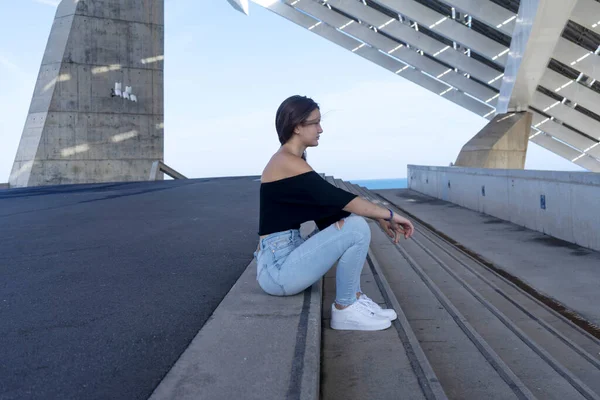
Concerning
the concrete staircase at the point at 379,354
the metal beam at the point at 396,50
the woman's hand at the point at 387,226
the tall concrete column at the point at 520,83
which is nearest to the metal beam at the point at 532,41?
the tall concrete column at the point at 520,83

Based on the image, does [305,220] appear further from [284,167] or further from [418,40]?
[418,40]

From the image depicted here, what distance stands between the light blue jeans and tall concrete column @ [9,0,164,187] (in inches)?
809

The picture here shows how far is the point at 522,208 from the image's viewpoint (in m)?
10.1

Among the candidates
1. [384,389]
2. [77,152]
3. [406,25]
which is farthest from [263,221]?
[406,25]

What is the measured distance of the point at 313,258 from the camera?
118 inches

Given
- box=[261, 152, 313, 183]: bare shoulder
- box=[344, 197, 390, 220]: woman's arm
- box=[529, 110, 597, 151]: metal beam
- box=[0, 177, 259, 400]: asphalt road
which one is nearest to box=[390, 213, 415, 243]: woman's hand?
box=[344, 197, 390, 220]: woman's arm

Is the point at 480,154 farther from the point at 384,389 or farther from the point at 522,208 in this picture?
the point at 384,389

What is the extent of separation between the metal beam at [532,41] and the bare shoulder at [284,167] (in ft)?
41.8

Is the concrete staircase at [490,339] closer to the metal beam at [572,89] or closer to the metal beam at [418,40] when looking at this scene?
the metal beam at [572,89]

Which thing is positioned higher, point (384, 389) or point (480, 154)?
point (480, 154)

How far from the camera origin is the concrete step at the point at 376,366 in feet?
8.00

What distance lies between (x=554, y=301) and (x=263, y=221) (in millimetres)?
3412

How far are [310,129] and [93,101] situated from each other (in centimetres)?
2096

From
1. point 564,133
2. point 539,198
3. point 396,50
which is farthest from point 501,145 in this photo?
point 539,198
